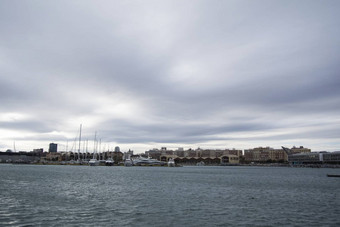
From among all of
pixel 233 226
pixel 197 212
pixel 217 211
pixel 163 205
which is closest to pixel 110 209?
pixel 163 205

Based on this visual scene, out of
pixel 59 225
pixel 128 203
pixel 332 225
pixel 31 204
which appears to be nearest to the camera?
pixel 59 225

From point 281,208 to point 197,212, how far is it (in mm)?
11571

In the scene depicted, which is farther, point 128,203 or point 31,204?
point 128,203

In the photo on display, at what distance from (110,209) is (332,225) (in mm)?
23103

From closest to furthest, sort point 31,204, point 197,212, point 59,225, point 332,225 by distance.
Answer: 1. point 59,225
2. point 332,225
3. point 197,212
4. point 31,204

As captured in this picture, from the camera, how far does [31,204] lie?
36.4 meters

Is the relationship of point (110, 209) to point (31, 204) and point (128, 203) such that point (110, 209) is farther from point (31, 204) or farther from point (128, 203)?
point (31, 204)

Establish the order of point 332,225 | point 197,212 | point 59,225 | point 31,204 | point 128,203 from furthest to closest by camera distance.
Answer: point 128,203 < point 31,204 < point 197,212 < point 332,225 < point 59,225

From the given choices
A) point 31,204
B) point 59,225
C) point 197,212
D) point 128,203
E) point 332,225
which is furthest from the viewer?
point 128,203

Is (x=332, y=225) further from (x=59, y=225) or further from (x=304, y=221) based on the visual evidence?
(x=59, y=225)

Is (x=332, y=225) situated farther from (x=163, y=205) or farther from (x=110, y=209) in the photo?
(x=110, y=209)

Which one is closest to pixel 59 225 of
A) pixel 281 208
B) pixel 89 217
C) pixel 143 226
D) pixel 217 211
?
pixel 89 217

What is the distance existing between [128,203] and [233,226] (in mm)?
16529

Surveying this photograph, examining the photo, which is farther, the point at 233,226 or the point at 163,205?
the point at 163,205
